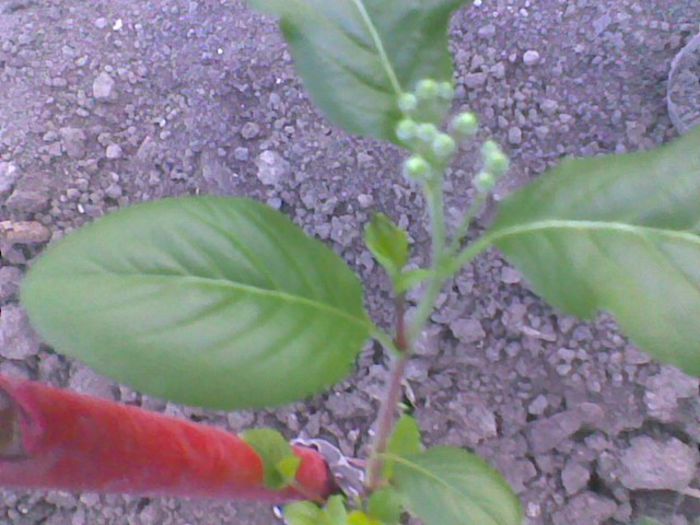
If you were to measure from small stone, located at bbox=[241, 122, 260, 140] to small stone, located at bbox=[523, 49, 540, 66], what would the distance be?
1.48ft

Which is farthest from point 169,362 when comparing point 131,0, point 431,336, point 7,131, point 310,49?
point 131,0

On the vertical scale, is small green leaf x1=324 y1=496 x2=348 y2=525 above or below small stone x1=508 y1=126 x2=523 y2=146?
below

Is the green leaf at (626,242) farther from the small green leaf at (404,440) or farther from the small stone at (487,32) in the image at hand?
the small stone at (487,32)

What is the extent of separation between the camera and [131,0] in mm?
1529

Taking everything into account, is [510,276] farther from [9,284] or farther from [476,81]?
[9,284]

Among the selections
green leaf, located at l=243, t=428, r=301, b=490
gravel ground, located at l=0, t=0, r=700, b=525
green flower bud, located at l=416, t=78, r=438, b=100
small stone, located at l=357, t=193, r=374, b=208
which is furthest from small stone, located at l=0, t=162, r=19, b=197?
green flower bud, located at l=416, t=78, r=438, b=100

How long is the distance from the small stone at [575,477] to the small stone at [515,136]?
1.65 feet

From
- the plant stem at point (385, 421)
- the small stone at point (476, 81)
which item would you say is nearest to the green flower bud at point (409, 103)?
the plant stem at point (385, 421)

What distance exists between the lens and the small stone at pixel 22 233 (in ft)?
4.42

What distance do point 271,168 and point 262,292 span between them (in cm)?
69

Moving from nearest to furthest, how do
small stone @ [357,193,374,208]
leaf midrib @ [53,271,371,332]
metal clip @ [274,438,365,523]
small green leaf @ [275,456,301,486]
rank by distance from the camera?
leaf midrib @ [53,271,371,332] < small green leaf @ [275,456,301,486] < metal clip @ [274,438,365,523] < small stone @ [357,193,374,208]

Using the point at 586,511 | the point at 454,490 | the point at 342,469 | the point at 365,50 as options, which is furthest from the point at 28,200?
the point at 586,511

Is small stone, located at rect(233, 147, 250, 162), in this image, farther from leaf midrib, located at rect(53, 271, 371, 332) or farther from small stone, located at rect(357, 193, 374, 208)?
leaf midrib, located at rect(53, 271, 371, 332)

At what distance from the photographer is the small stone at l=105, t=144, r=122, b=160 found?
1.40m
